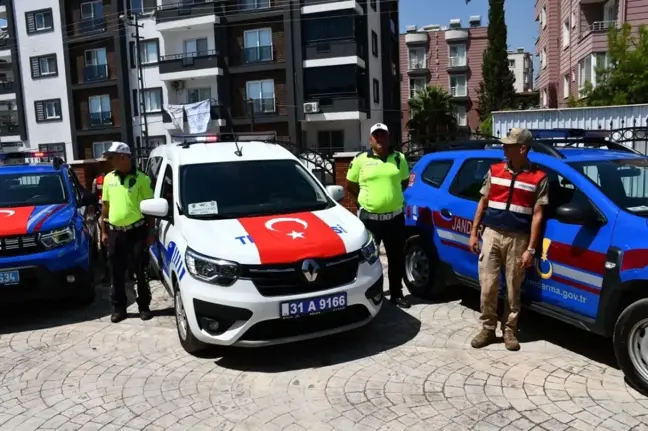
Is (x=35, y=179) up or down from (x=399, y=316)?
up

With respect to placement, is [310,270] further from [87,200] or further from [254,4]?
[254,4]

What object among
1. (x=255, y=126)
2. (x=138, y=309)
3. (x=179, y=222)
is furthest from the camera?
(x=255, y=126)

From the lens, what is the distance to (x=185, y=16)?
31672 millimetres

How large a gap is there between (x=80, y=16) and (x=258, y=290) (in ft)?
122

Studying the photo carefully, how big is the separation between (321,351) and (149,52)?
108ft

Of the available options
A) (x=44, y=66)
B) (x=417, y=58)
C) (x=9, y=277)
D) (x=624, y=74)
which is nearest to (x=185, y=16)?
(x=44, y=66)

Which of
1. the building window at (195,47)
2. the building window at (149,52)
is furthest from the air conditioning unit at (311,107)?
the building window at (149,52)

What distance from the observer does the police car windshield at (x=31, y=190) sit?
6.79 m

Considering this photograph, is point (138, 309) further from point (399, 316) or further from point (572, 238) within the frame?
point (572, 238)

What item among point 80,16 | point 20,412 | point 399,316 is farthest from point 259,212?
point 80,16

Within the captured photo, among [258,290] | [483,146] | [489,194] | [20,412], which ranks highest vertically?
[483,146]

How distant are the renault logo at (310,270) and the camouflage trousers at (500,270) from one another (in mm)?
1506

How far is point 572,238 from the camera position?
14.0 feet

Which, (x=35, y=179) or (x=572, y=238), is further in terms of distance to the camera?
(x=35, y=179)
